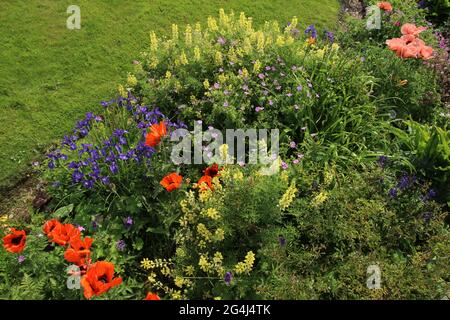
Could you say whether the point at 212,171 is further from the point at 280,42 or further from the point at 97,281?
the point at 280,42

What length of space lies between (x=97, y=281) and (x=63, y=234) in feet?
1.70

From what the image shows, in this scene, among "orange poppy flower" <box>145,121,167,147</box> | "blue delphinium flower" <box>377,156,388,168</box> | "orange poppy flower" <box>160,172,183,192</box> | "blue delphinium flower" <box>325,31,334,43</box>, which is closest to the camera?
"orange poppy flower" <box>160,172,183,192</box>

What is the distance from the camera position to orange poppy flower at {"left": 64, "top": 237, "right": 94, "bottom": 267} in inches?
118

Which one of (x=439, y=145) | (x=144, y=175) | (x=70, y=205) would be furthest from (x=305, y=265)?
(x=70, y=205)

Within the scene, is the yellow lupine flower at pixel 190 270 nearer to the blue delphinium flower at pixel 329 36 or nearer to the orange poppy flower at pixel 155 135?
the orange poppy flower at pixel 155 135

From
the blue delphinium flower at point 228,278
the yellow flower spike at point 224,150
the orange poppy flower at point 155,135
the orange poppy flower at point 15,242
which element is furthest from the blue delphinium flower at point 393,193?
the orange poppy flower at point 15,242

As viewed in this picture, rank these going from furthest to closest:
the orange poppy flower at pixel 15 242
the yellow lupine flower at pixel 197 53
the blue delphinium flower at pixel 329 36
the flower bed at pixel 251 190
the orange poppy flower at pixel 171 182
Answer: the blue delphinium flower at pixel 329 36 → the yellow lupine flower at pixel 197 53 → the orange poppy flower at pixel 171 182 → the flower bed at pixel 251 190 → the orange poppy flower at pixel 15 242

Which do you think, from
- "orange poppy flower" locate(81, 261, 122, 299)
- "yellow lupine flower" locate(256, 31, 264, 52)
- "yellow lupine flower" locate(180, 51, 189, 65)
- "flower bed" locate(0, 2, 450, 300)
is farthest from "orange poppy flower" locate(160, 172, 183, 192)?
"yellow lupine flower" locate(256, 31, 264, 52)

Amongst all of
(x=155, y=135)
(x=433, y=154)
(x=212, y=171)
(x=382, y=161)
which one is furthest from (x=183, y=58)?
(x=433, y=154)

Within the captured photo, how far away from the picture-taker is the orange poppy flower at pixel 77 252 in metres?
2.99

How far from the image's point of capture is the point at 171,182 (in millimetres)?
3594

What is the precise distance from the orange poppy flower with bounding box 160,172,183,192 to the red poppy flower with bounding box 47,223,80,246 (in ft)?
2.47

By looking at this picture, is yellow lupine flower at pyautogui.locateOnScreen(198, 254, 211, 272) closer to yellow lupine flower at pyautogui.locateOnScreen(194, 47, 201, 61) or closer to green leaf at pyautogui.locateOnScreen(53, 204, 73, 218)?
green leaf at pyautogui.locateOnScreen(53, 204, 73, 218)

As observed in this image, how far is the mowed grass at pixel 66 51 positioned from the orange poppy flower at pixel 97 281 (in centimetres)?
219
